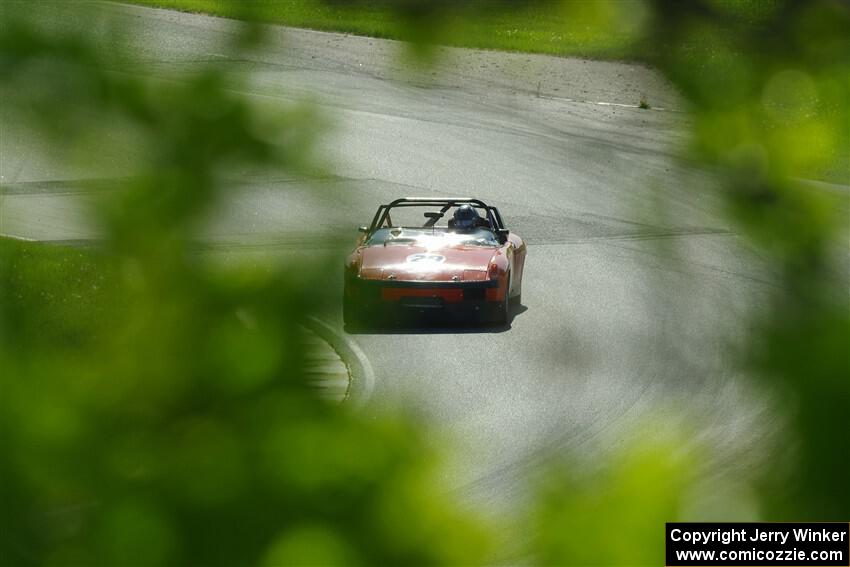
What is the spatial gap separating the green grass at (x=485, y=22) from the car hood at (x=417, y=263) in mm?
165

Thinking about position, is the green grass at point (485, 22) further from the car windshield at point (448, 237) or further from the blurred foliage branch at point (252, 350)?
the car windshield at point (448, 237)

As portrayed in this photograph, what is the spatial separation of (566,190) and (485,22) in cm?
18

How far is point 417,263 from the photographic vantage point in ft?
7.29

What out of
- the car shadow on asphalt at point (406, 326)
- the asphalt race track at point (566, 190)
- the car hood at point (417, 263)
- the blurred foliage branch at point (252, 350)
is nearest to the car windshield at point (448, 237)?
the car hood at point (417, 263)

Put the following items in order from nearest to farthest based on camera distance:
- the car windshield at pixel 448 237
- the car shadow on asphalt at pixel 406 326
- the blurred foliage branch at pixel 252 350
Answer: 1. the blurred foliage branch at pixel 252 350
2. the car shadow on asphalt at pixel 406 326
3. the car windshield at pixel 448 237

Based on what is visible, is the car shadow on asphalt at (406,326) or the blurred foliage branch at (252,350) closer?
the blurred foliage branch at (252,350)

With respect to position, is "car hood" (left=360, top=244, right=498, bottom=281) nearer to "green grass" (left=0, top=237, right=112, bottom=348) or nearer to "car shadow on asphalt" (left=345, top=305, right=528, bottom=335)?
"car shadow on asphalt" (left=345, top=305, right=528, bottom=335)

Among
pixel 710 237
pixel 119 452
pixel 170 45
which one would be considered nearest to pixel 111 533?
pixel 119 452

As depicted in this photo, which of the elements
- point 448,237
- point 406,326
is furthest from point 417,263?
point 448,237

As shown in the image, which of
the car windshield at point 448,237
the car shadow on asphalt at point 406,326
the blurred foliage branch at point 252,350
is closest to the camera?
the blurred foliage branch at point 252,350

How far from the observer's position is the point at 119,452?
670mm

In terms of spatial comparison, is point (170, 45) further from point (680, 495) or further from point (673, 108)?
point (680, 495)

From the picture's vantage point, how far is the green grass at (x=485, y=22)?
0.71 metres

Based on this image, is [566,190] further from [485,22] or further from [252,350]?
[252,350]
